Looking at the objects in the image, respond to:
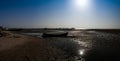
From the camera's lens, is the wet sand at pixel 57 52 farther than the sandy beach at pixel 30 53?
Yes

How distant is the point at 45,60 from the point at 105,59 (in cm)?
610

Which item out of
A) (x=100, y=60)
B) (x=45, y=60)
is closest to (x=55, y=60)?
(x=45, y=60)

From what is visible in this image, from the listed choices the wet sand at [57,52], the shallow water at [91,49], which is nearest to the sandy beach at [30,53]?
the wet sand at [57,52]

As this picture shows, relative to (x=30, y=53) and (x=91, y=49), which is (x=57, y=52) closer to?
(x=30, y=53)

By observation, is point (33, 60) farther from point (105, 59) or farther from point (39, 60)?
point (105, 59)

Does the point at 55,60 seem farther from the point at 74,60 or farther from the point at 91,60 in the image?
the point at 91,60

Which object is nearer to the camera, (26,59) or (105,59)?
(26,59)

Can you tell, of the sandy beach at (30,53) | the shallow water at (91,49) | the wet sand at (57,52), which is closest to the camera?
the sandy beach at (30,53)

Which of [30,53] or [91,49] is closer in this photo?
[30,53]

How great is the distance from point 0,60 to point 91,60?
8.57m

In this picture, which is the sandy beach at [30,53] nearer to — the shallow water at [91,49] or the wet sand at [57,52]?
the wet sand at [57,52]

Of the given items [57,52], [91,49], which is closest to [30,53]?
[57,52]

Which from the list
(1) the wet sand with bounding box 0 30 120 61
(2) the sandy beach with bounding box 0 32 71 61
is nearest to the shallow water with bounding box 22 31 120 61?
(1) the wet sand with bounding box 0 30 120 61

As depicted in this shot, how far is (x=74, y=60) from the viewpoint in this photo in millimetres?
12797
